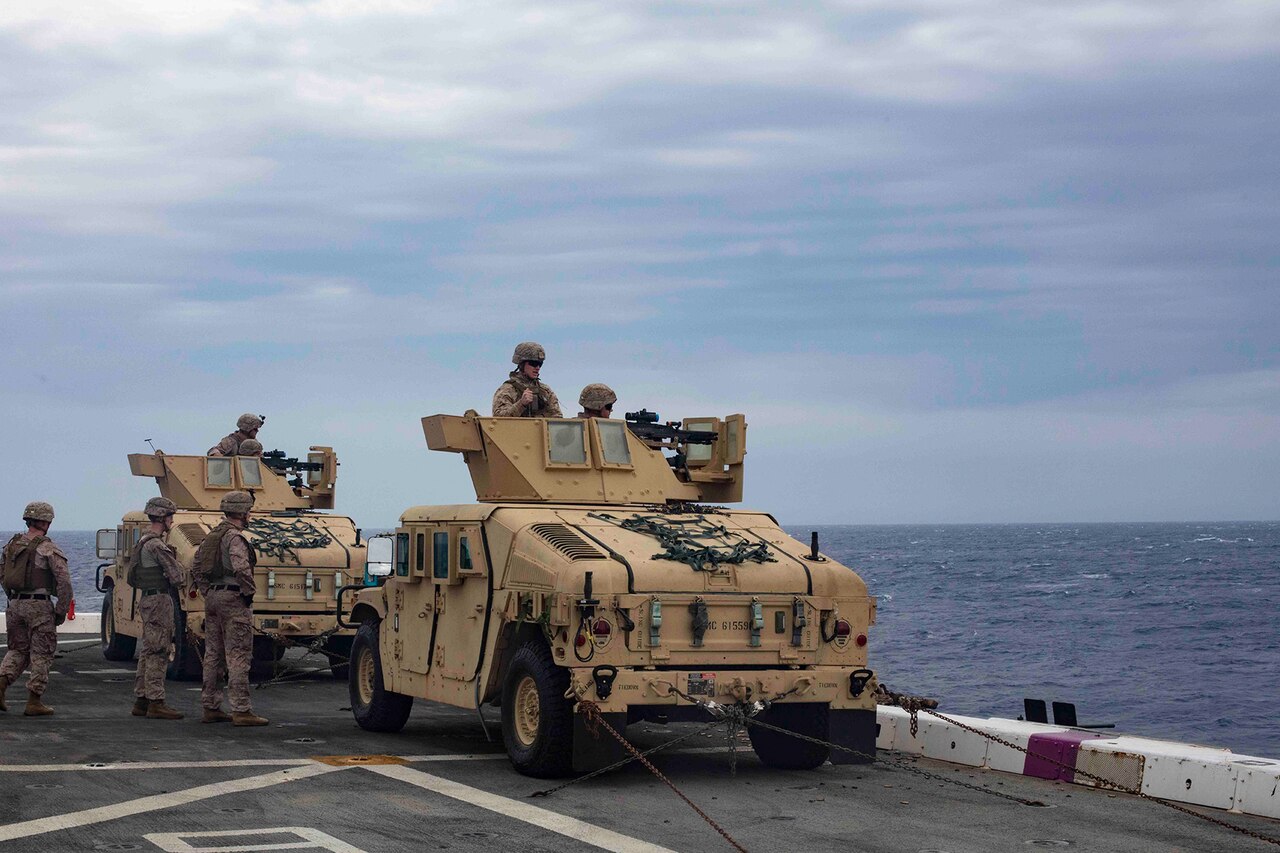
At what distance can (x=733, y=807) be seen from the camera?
1080 cm

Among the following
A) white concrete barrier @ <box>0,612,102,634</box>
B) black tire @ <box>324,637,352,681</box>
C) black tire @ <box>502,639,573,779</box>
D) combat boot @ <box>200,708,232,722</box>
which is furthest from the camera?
white concrete barrier @ <box>0,612,102,634</box>

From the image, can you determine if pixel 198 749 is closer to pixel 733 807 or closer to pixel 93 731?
pixel 93 731

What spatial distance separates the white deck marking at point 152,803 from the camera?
946cm

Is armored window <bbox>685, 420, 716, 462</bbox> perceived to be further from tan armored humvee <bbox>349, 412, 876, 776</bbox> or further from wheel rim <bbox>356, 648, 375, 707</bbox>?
wheel rim <bbox>356, 648, 375, 707</bbox>

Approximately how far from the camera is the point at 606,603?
38.1 feet

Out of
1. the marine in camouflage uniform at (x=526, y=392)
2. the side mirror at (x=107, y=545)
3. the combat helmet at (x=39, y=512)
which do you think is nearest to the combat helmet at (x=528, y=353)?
the marine in camouflage uniform at (x=526, y=392)

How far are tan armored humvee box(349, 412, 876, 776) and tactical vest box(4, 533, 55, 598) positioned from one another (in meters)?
3.60

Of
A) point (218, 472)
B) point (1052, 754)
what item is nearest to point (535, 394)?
point (1052, 754)

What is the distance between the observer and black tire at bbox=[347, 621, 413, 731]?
14.8 metres

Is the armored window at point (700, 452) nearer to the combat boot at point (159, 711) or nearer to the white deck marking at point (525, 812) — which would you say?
the white deck marking at point (525, 812)

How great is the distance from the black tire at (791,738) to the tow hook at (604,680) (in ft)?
5.42

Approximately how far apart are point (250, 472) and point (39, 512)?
711 centimetres

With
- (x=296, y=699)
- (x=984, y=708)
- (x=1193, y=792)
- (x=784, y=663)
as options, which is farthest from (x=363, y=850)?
(x=984, y=708)

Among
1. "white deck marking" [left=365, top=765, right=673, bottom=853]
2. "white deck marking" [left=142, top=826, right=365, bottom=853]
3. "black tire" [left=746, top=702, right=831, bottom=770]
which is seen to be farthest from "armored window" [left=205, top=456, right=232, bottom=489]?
"white deck marking" [left=142, top=826, right=365, bottom=853]
